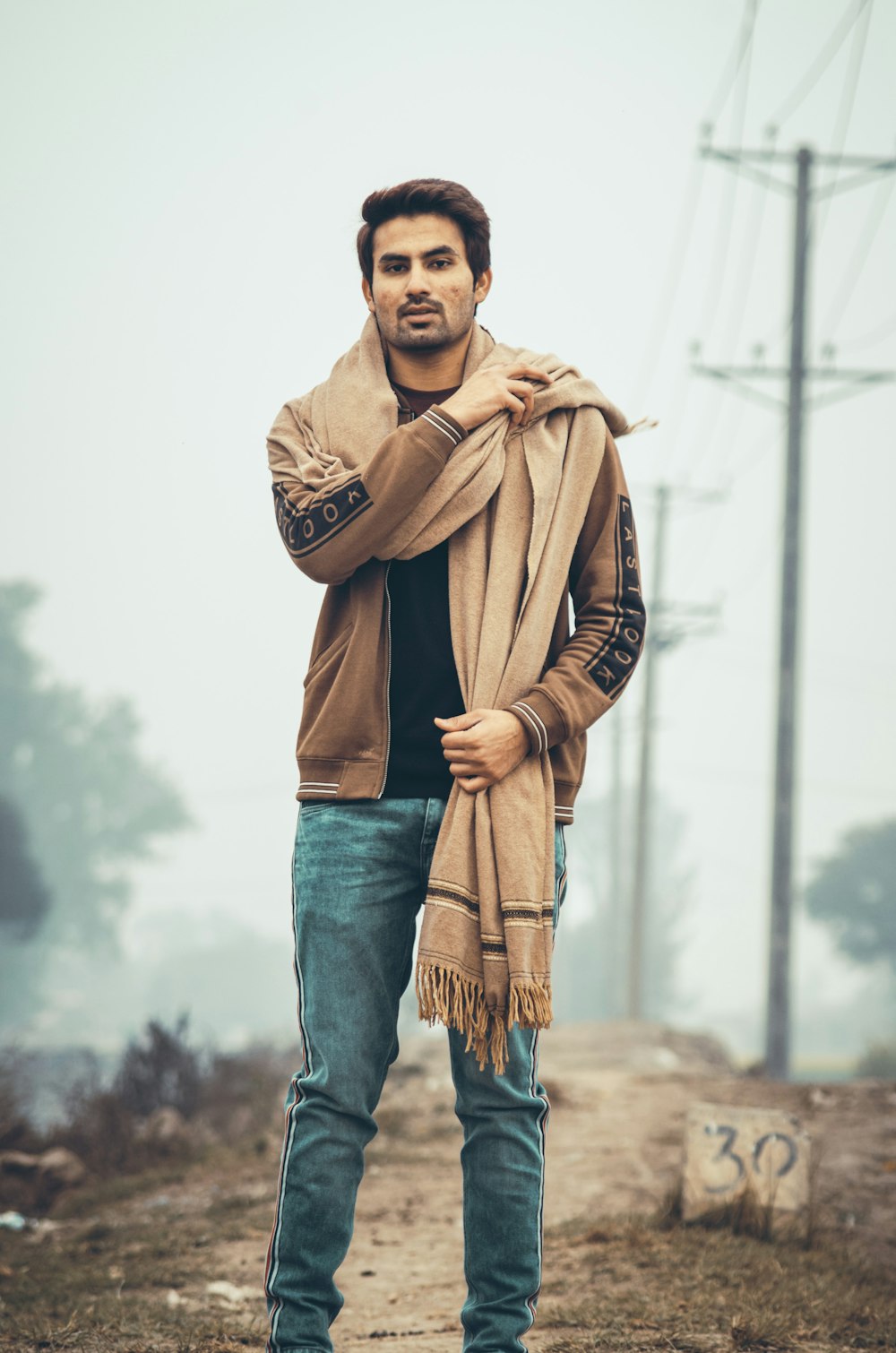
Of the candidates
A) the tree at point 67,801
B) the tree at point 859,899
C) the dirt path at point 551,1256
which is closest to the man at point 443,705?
the dirt path at point 551,1256

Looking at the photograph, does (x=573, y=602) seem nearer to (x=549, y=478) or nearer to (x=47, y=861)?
(x=549, y=478)

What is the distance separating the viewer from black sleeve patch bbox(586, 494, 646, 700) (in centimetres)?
295

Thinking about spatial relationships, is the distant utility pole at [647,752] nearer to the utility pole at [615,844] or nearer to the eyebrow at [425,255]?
the utility pole at [615,844]

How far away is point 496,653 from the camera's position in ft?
9.34

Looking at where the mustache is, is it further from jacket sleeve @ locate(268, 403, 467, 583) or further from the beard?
jacket sleeve @ locate(268, 403, 467, 583)

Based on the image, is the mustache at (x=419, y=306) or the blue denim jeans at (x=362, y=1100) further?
the mustache at (x=419, y=306)

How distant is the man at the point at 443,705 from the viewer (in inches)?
105

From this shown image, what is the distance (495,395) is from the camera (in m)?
2.90

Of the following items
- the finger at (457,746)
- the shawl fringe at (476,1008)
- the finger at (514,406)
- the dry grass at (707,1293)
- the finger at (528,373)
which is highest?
the finger at (528,373)

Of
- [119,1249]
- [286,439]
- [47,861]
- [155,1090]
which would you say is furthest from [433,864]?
[47,861]

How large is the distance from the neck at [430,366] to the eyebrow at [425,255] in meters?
0.19

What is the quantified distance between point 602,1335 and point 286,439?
2.45 metres

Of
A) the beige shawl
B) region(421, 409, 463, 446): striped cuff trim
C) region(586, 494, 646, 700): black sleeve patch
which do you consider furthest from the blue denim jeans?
region(421, 409, 463, 446): striped cuff trim

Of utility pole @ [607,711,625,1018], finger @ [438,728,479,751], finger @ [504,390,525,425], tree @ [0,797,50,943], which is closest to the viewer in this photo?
finger @ [438,728,479,751]
